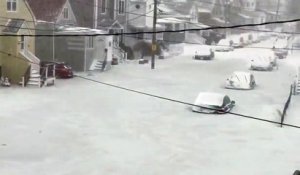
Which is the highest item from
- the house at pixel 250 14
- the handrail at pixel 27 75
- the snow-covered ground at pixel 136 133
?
the house at pixel 250 14

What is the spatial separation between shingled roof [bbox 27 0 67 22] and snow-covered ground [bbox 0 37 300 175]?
422 inches

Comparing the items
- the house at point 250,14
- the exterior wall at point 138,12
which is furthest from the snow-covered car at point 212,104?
→ the house at point 250,14

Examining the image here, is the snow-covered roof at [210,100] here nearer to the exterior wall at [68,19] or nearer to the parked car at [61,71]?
the parked car at [61,71]

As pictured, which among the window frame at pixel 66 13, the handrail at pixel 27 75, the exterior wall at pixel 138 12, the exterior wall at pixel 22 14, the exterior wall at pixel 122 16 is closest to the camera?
the handrail at pixel 27 75

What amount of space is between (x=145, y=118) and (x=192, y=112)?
9.90 feet

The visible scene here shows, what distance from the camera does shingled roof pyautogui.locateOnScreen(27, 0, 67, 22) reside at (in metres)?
46.2

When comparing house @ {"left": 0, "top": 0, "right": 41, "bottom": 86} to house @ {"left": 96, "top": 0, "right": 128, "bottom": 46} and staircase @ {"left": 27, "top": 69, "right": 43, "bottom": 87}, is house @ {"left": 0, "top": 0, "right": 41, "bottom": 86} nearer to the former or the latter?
staircase @ {"left": 27, "top": 69, "right": 43, "bottom": 87}

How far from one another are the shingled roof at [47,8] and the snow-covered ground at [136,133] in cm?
1073

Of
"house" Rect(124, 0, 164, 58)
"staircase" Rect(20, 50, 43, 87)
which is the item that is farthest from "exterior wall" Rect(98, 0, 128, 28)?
"staircase" Rect(20, 50, 43, 87)

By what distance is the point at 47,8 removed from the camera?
47094 millimetres

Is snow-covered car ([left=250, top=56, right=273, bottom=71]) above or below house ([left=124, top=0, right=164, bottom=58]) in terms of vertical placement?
below

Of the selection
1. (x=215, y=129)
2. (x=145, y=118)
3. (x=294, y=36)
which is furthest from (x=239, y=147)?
(x=294, y=36)

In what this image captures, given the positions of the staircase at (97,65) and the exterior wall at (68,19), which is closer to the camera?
the staircase at (97,65)

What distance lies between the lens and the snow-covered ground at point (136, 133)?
17.7 meters
